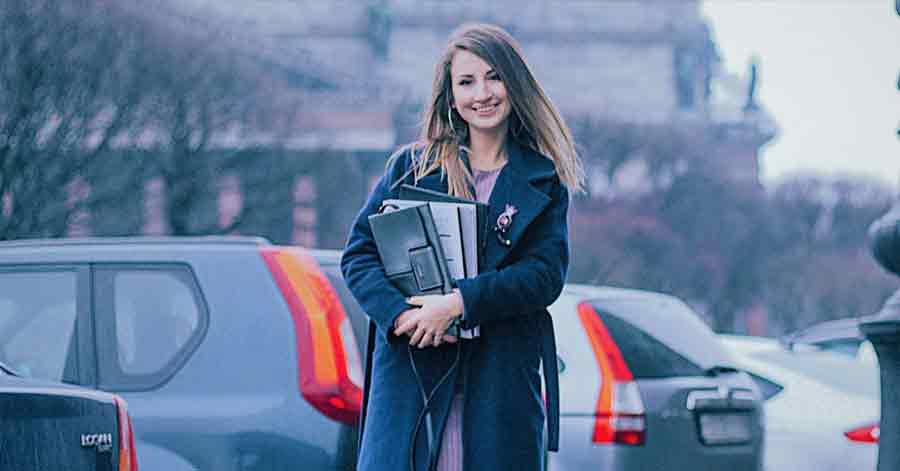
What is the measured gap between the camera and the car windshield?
8.87 m

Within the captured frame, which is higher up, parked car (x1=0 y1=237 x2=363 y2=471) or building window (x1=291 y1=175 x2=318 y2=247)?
parked car (x1=0 y1=237 x2=363 y2=471)

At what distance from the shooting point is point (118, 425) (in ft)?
12.5

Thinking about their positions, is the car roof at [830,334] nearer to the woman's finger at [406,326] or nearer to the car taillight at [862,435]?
the car taillight at [862,435]

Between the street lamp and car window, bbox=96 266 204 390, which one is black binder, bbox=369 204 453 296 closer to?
car window, bbox=96 266 204 390

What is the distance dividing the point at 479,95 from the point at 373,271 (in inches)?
Answer: 21.5

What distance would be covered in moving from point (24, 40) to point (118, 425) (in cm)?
1997

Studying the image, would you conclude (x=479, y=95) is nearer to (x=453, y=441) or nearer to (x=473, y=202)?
(x=473, y=202)

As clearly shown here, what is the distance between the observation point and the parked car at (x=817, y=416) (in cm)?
824

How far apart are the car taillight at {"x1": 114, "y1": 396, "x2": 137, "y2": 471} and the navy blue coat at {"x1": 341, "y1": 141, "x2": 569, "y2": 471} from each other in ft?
1.84

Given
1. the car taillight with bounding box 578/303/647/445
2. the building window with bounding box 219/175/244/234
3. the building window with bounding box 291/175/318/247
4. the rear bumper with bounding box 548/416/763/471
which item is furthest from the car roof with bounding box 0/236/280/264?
the building window with bounding box 291/175/318/247

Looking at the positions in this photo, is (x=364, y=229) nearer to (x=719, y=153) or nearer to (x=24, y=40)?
(x=24, y=40)

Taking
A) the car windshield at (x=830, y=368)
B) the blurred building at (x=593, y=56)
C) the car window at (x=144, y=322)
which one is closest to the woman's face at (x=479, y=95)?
the car window at (x=144, y=322)

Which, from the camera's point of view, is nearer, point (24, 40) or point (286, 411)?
point (286, 411)

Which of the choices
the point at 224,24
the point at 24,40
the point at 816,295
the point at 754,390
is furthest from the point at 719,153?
the point at 754,390
